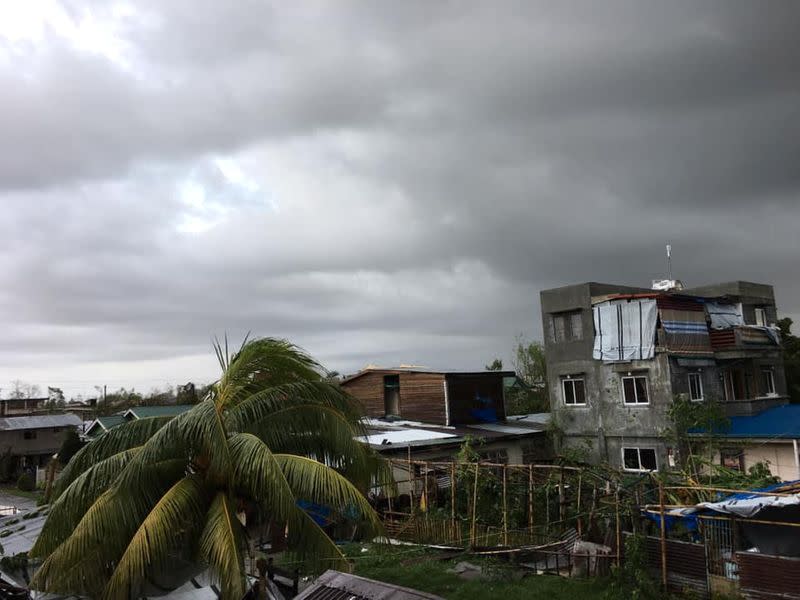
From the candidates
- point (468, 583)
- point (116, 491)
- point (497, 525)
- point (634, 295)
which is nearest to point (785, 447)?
point (634, 295)

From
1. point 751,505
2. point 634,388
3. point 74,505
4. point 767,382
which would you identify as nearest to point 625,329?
point 634,388

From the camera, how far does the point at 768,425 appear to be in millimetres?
25328

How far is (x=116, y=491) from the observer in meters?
8.60

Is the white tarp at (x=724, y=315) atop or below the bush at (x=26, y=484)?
atop

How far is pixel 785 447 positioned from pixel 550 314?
36.3 ft

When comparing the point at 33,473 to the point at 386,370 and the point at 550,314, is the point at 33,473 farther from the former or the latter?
the point at 550,314

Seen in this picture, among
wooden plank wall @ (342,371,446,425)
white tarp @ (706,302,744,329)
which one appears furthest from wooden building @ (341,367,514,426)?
white tarp @ (706,302,744,329)

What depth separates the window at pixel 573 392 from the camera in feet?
94.3

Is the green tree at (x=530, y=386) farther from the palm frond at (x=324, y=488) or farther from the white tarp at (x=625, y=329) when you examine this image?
the palm frond at (x=324, y=488)

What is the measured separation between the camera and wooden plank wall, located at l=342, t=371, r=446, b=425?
2992 centimetres

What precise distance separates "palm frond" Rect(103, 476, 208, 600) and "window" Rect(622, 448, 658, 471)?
72.6 ft

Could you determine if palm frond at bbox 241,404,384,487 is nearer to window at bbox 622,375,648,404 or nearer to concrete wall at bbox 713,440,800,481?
concrete wall at bbox 713,440,800,481

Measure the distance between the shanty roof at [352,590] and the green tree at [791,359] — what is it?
3409cm

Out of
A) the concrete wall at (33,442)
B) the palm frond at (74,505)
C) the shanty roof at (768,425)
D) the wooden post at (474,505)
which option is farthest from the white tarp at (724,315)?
the concrete wall at (33,442)
